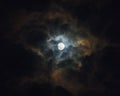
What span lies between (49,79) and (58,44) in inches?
113

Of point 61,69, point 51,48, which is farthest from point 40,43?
point 61,69

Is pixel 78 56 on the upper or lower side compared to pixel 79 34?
lower

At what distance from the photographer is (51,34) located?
24.8m

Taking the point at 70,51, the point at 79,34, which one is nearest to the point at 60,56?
the point at 70,51

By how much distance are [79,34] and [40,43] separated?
3.29 meters

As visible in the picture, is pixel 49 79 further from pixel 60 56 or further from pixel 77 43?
pixel 77 43

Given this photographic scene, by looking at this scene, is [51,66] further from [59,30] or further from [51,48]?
[59,30]

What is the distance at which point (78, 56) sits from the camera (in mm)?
24594

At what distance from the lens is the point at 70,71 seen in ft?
80.1

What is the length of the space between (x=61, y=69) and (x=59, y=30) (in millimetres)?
3195

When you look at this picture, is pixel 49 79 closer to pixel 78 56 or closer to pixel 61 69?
pixel 61 69

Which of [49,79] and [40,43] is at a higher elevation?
[40,43]

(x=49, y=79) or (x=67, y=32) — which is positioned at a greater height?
(x=67, y=32)

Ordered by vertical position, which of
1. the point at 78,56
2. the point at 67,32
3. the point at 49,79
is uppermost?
the point at 67,32
